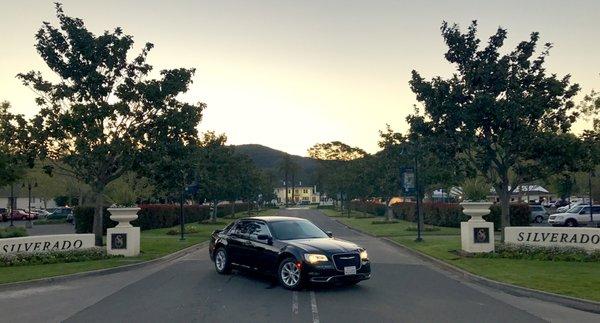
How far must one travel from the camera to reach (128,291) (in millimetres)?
12164

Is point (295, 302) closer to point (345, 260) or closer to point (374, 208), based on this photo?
point (345, 260)

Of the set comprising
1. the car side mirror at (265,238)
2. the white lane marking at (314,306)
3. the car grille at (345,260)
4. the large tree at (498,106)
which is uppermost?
the large tree at (498,106)

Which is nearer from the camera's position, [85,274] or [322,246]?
[322,246]

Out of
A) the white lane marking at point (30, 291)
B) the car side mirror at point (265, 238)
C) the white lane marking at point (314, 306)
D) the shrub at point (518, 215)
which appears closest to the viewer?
the white lane marking at point (314, 306)

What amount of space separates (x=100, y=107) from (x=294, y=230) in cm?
1034

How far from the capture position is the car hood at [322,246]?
11516 millimetres

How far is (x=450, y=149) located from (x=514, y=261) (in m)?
5.66

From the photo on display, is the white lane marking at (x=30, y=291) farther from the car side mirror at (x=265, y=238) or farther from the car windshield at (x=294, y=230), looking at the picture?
the car windshield at (x=294, y=230)

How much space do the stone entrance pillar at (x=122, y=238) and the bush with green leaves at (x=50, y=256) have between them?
0.37 meters

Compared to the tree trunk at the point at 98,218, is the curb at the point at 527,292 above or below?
below

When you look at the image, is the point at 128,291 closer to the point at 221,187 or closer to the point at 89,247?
the point at 89,247

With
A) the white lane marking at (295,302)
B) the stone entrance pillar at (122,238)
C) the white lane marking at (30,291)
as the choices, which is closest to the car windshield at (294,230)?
the white lane marking at (295,302)

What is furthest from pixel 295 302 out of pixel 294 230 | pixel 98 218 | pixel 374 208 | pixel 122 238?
pixel 374 208

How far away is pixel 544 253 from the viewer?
17.2m
